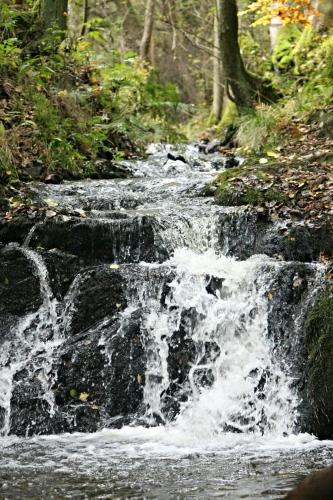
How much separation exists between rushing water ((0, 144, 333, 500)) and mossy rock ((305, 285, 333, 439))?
0.62 ft

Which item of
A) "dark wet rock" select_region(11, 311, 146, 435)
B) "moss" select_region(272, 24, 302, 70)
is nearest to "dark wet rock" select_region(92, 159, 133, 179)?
"dark wet rock" select_region(11, 311, 146, 435)

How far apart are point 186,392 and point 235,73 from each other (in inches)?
326

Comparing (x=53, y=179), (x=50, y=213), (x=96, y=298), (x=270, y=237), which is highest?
(x=53, y=179)

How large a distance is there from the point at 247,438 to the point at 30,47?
29.0 ft

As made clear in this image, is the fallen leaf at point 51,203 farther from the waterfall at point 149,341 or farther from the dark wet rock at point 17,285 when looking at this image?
the dark wet rock at point 17,285

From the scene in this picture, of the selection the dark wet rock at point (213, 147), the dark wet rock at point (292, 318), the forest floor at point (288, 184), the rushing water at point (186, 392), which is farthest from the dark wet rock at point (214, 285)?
the dark wet rock at point (213, 147)

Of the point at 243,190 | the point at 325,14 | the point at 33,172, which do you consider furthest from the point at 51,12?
the point at 243,190

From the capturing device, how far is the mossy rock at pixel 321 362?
599 cm

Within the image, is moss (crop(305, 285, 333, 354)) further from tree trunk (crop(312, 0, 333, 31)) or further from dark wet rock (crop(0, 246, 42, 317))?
tree trunk (crop(312, 0, 333, 31))

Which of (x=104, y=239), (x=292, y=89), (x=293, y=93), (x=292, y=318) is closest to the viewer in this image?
(x=292, y=318)

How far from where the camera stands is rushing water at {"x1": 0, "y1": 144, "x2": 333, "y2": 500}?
4.65 m

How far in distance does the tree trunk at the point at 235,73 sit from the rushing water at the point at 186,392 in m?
5.37

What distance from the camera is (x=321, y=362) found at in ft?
20.3

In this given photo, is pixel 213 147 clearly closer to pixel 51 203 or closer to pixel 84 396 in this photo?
pixel 51 203
